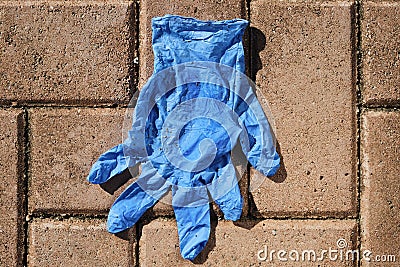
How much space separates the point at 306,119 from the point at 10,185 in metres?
0.92

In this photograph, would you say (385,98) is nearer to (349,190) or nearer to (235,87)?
(349,190)

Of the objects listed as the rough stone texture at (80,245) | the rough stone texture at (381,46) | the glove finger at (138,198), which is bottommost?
the rough stone texture at (80,245)

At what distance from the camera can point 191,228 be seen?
5.27 ft

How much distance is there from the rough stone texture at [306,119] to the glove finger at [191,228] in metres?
0.16

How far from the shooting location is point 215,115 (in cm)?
161

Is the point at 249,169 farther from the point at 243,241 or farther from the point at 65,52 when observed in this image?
the point at 65,52

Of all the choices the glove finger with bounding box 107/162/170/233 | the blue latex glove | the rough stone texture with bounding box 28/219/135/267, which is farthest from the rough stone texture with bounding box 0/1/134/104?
the rough stone texture with bounding box 28/219/135/267

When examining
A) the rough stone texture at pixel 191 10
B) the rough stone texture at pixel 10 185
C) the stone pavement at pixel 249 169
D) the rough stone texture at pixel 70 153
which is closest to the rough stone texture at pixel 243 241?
the stone pavement at pixel 249 169

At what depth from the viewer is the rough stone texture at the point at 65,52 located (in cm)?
163

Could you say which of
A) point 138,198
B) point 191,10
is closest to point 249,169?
point 138,198

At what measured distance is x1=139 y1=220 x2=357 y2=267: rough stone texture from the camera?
1622 millimetres

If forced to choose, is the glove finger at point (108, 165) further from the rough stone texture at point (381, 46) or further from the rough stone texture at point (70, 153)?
the rough stone texture at point (381, 46)

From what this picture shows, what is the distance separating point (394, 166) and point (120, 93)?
0.86 m

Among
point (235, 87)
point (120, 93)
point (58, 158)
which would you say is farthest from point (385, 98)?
point (58, 158)
